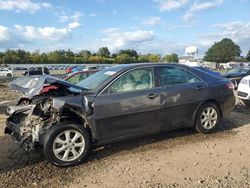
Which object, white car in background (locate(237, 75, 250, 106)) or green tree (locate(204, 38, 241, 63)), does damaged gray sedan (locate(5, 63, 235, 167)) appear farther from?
Result: green tree (locate(204, 38, 241, 63))

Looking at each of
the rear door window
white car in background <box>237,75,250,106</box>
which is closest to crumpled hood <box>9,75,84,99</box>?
the rear door window

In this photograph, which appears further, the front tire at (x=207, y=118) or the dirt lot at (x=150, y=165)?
the front tire at (x=207, y=118)

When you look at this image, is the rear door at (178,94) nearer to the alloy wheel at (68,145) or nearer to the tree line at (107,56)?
the alloy wheel at (68,145)

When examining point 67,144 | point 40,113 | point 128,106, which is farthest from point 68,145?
point 128,106

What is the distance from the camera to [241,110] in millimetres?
9539

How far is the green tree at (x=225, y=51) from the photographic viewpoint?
383 ft

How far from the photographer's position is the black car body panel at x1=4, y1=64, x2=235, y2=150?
17.4 ft

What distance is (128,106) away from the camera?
5551 millimetres

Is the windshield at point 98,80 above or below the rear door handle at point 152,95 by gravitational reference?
above

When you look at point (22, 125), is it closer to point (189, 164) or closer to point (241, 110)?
point (189, 164)

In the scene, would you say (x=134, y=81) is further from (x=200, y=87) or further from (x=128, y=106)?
(x=200, y=87)

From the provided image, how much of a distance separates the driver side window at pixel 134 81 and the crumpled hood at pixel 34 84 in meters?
0.63

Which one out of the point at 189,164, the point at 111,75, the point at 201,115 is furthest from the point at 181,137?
the point at 111,75

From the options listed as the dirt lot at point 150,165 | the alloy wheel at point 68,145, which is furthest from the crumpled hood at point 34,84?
the dirt lot at point 150,165
